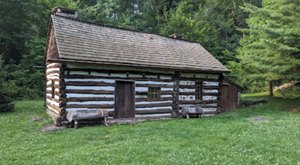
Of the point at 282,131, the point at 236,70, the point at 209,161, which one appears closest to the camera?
the point at 209,161

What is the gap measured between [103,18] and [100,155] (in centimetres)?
2924

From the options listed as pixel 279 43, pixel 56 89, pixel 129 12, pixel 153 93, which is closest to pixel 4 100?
pixel 56 89

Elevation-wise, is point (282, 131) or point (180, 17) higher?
point (180, 17)

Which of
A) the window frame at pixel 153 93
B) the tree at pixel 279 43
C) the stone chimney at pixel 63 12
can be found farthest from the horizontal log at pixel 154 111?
the tree at pixel 279 43

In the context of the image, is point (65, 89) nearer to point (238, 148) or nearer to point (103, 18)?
point (238, 148)

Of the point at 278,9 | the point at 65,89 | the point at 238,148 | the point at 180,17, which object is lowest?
the point at 238,148

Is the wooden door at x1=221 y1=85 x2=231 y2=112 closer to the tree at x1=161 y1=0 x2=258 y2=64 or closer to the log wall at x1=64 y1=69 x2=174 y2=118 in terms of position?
the log wall at x1=64 y1=69 x2=174 y2=118

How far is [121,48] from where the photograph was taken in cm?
1470

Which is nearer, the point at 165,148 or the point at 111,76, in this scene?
the point at 165,148

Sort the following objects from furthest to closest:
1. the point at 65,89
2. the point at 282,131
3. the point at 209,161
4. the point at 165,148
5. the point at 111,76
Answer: the point at 111,76
the point at 65,89
the point at 282,131
the point at 165,148
the point at 209,161

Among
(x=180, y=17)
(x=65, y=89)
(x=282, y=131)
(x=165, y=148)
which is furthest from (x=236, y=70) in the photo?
(x=165, y=148)

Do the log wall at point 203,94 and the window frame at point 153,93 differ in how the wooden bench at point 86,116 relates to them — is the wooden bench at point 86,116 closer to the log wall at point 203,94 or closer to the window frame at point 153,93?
the window frame at point 153,93

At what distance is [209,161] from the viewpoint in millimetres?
6789

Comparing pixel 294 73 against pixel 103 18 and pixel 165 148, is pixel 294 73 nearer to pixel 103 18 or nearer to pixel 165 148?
pixel 165 148
